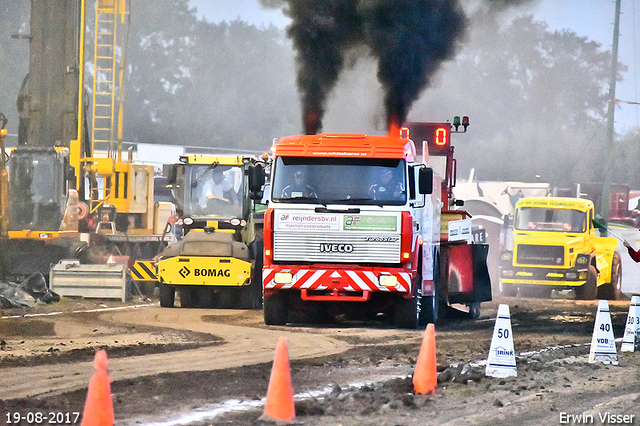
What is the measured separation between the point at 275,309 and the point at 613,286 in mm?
14734

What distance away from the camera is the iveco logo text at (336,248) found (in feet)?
46.4

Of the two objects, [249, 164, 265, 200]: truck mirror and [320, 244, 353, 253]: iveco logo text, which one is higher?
[249, 164, 265, 200]: truck mirror

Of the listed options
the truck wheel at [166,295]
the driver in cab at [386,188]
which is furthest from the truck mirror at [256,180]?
the truck wheel at [166,295]

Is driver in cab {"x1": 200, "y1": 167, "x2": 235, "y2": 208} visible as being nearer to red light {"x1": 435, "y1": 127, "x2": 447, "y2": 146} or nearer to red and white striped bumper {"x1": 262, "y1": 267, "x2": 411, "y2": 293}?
red light {"x1": 435, "y1": 127, "x2": 447, "y2": 146}

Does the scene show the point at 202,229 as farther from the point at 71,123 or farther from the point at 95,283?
the point at 71,123

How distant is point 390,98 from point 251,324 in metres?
9.19

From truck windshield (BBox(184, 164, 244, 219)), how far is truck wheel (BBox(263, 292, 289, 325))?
171 inches

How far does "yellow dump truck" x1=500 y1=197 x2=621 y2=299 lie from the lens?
25.5 metres

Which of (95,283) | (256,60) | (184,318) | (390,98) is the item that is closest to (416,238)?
(184,318)

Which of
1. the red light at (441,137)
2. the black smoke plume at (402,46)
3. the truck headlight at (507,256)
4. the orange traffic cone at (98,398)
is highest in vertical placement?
the black smoke plume at (402,46)

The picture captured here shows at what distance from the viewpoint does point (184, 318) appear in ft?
53.2

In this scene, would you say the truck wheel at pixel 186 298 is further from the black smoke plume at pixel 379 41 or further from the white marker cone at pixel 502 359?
the white marker cone at pixel 502 359

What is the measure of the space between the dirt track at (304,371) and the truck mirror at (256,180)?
2039 millimetres

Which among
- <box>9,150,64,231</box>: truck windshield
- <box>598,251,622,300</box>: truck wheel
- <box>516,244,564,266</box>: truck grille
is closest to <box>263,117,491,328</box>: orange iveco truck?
<box>9,150,64,231</box>: truck windshield
